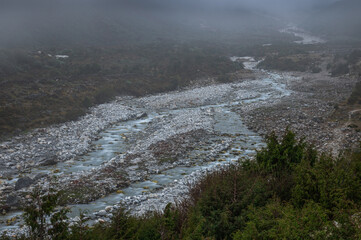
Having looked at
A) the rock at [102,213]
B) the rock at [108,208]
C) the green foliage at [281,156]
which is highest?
the green foliage at [281,156]

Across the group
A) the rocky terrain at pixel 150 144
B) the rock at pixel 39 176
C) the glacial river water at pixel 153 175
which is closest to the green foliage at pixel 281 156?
the glacial river water at pixel 153 175

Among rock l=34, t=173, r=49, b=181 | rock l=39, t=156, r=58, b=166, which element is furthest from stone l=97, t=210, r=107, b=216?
rock l=39, t=156, r=58, b=166

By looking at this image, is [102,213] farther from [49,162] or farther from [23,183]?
[49,162]

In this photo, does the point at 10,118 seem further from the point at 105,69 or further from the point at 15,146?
the point at 105,69

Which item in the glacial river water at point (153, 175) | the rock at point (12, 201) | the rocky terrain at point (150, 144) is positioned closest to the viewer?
the rock at point (12, 201)

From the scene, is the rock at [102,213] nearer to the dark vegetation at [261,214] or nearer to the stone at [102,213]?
the stone at [102,213]

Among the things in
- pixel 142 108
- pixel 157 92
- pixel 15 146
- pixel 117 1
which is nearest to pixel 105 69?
pixel 157 92

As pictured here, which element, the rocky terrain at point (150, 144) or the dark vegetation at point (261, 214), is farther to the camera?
the rocky terrain at point (150, 144)
